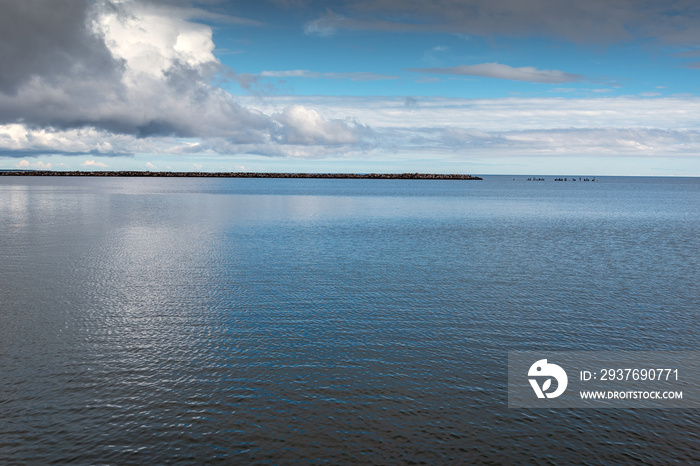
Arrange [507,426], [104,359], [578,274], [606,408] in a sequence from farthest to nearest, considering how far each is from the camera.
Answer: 1. [578,274]
2. [104,359]
3. [606,408]
4. [507,426]

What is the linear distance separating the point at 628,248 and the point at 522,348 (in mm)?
39658

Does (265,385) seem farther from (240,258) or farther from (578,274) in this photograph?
(578,274)

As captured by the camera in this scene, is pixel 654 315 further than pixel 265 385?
Yes

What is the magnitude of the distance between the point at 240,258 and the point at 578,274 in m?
31.4

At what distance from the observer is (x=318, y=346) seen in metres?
23.6

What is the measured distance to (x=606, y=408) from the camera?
1852 cm

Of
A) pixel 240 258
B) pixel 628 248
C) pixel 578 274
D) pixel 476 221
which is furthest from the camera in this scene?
pixel 476 221

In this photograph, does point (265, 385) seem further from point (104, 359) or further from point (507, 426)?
point (507, 426)

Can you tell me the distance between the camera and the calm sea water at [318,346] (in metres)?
15.9

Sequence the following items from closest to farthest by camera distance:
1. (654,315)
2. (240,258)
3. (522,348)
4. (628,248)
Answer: (522,348) < (654,315) < (240,258) < (628,248)

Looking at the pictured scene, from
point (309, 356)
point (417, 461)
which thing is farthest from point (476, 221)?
point (417, 461)

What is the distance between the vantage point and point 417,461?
14.9 meters

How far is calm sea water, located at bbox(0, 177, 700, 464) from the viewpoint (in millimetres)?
15852

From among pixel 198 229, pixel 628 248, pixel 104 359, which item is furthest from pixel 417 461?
pixel 198 229
